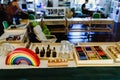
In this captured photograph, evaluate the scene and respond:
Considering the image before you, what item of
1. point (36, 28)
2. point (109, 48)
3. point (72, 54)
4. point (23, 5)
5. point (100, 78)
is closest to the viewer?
point (100, 78)

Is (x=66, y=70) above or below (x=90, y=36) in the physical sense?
above

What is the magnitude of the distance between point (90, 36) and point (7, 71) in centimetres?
468

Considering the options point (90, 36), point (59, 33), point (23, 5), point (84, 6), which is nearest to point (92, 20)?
point (90, 36)

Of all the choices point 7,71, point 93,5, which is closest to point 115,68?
point 7,71

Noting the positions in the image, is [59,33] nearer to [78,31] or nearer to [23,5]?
[78,31]

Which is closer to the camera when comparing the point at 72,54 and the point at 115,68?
the point at 115,68

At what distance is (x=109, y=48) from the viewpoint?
7.28 feet

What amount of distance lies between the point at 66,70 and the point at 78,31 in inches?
176

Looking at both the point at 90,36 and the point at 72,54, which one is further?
the point at 90,36

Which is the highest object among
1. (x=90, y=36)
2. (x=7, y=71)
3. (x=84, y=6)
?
(x=84, y=6)

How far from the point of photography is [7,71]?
70.0 inches

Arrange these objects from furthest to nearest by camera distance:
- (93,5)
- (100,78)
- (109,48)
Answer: (93,5), (109,48), (100,78)

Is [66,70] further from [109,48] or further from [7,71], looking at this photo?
[109,48]

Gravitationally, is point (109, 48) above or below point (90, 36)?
above
